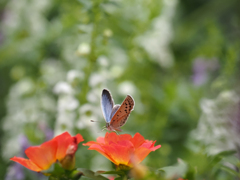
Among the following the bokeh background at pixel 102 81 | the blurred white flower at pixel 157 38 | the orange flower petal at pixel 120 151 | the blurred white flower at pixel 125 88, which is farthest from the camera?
the blurred white flower at pixel 157 38

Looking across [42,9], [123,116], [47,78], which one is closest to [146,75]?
[47,78]

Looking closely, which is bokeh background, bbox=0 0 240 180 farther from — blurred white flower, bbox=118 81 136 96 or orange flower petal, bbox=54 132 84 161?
orange flower petal, bbox=54 132 84 161

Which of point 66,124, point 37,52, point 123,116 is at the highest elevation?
point 37,52

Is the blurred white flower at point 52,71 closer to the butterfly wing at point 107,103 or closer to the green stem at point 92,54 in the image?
the green stem at point 92,54

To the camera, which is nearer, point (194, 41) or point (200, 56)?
point (200, 56)

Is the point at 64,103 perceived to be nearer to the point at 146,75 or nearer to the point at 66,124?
the point at 66,124

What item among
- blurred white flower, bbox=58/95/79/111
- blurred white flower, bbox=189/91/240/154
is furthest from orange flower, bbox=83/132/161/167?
blurred white flower, bbox=58/95/79/111

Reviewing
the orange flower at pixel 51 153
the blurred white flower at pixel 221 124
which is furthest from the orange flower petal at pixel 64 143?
the blurred white flower at pixel 221 124
